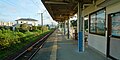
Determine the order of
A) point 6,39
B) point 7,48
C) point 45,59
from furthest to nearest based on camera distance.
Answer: point 6,39 → point 7,48 → point 45,59

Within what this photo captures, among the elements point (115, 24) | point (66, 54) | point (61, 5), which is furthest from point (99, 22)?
point (61, 5)

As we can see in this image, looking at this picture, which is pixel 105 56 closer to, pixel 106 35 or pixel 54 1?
pixel 106 35

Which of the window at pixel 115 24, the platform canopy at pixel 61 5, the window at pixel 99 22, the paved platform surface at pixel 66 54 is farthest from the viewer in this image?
the platform canopy at pixel 61 5

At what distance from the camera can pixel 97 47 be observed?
Answer: 11.7m

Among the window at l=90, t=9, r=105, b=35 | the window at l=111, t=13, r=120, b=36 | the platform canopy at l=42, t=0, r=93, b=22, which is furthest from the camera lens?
the platform canopy at l=42, t=0, r=93, b=22

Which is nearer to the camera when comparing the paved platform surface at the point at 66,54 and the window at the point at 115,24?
the window at the point at 115,24

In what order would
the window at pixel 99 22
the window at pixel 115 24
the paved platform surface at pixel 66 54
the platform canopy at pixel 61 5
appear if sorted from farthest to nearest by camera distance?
the platform canopy at pixel 61 5 → the window at pixel 99 22 → the paved platform surface at pixel 66 54 → the window at pixel 115 24

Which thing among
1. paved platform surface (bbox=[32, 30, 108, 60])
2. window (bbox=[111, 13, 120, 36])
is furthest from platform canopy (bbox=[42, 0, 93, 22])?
window (bbox=[111, 13, 120, 36])

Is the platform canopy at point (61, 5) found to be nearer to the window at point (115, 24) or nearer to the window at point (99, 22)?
the window at point (99, 22)

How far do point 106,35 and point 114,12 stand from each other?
4.88 ft

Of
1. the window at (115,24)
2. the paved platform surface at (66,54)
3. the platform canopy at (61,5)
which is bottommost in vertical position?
the paved platform surface at (66,54)

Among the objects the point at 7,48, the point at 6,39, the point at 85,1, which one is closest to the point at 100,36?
the point at 85,1

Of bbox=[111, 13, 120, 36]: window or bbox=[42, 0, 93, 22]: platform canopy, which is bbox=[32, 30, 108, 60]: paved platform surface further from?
bbox=[42, 0, 93, 22]: platform canopy

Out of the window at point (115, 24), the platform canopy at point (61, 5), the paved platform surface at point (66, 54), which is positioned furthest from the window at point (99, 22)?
the window at point (115, 24)
